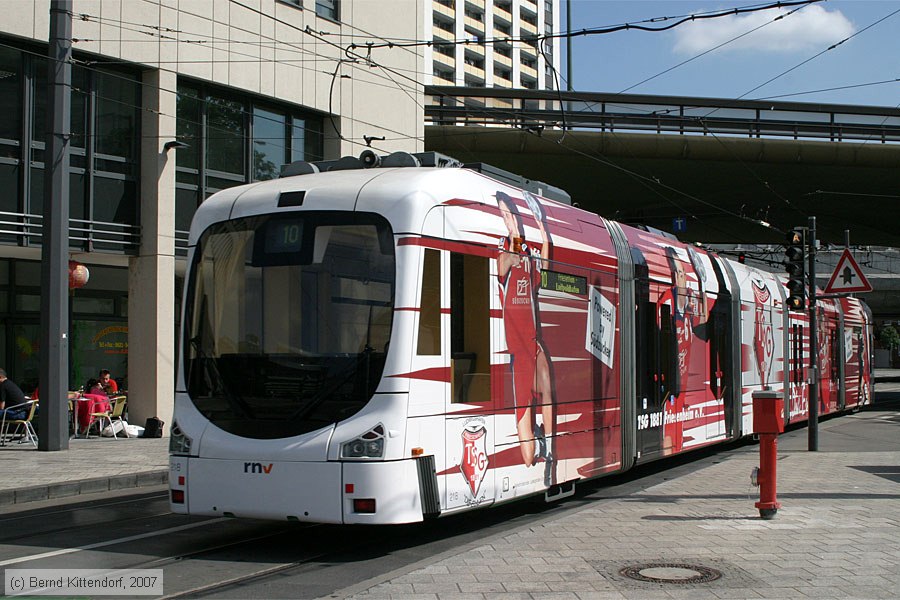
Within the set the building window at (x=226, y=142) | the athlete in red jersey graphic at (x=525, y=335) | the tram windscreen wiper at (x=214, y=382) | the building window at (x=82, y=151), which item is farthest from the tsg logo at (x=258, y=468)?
the building window at (x=226, y=142)

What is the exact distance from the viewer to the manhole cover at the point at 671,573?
6918 mm

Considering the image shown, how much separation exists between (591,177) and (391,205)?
23.3m

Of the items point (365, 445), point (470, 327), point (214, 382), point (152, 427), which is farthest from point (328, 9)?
point (365, 445)

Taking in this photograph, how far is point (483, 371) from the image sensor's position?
29.0 feet

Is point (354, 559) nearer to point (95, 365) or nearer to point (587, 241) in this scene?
point (587, 241)

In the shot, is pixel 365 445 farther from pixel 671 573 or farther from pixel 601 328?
pixel 601 328

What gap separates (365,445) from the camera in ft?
25.5

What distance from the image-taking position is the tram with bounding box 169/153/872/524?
790cm

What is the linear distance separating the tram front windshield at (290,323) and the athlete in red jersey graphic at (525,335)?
1.52m

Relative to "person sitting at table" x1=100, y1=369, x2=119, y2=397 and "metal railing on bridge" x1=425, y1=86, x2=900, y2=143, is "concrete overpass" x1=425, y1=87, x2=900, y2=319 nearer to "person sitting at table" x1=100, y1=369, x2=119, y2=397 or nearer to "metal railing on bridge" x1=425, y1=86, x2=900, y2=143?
"metal railing on bridge" x1=425, y1=86, x2=900, y2=143

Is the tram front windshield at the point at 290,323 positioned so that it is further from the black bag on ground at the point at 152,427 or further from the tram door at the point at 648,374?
the black bag on ground at the point at 152,427

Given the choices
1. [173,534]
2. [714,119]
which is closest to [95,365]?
[173,534]

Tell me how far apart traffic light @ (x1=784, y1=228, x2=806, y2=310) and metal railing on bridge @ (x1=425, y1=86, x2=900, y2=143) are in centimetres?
1109

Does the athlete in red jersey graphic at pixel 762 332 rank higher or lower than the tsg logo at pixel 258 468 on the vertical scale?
higher
